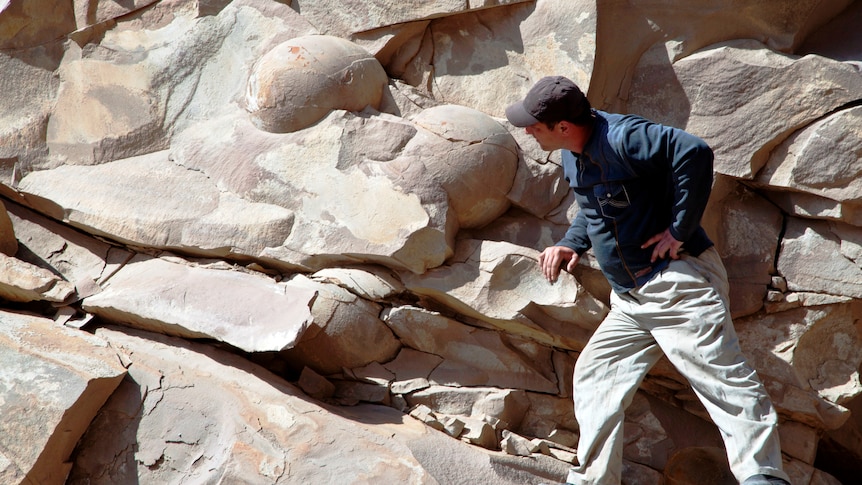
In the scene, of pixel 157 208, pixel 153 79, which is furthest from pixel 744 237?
pixel 153 79

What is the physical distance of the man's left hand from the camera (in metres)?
2.56

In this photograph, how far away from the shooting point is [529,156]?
3.39 m

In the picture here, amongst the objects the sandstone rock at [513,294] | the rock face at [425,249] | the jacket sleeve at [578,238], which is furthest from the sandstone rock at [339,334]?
the jacket sleeve at [578,238]

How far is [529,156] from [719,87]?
853mm

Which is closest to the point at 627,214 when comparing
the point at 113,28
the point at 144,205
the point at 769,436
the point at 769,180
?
the point at 769,436

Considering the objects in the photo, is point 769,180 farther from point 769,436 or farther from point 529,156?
point 769,436

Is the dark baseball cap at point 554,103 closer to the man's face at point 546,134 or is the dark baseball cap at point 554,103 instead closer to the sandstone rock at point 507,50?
the man's face at point 546,134

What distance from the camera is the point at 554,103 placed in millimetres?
2512

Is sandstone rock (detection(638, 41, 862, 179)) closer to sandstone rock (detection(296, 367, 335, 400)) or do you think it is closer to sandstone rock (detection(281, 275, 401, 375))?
sandstone rock (detection(281, 275, 401, 375))

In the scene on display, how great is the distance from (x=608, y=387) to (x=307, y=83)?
1781 mm

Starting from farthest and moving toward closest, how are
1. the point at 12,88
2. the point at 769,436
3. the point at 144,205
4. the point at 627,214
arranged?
the point at 12,88
the point at 144,205
the point at 627,214
the point at 769,436

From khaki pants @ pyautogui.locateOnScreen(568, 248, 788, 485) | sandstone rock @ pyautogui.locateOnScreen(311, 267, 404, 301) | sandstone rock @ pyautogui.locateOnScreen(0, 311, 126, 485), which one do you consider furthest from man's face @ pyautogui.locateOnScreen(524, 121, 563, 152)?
sandstone rock @ pyautogui.locateOnScreen(0, 311, 126, 485)

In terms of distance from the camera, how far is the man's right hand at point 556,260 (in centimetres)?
293

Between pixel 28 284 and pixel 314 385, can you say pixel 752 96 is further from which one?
pixel 28 284
